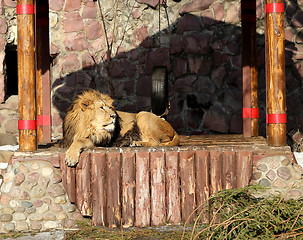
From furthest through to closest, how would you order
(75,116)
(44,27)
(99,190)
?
(44,27)
(75,116)
(99,190)

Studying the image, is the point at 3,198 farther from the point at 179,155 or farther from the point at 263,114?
the point at 263,114

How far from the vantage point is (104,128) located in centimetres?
547

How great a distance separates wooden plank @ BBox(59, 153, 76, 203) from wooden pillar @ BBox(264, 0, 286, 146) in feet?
6.95

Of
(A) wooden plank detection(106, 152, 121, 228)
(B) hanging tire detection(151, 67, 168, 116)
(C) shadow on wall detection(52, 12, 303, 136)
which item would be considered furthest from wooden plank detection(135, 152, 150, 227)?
(C) shadow on wall detection(52, 12, 303, 136)

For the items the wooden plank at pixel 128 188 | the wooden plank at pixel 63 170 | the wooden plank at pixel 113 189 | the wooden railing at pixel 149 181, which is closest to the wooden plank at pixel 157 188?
the wooden railing at pixel 149 181

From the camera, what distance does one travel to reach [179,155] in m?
5.00

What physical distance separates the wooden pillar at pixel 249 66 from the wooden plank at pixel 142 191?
8.60 feet

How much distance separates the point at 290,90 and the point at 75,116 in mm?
4382

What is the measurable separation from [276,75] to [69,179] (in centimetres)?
244

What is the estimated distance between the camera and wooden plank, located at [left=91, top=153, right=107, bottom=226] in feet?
16.3

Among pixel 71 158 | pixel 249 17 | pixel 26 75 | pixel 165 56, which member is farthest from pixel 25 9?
pixel 165 56

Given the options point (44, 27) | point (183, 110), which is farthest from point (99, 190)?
point (183, 110)

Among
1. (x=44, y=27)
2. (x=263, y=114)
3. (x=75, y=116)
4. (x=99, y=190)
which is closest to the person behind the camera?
(x=99, y=190)

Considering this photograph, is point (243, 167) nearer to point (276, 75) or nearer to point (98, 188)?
point (276, 75)
